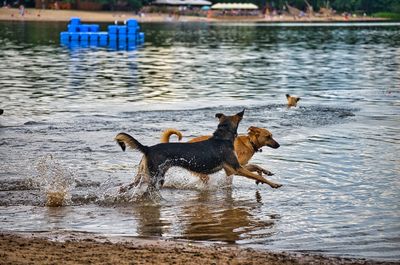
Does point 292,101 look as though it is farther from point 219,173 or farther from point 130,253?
point 130,253

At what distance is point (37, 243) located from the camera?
366 inches

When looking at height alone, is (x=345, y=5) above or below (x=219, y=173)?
below

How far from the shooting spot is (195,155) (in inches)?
471

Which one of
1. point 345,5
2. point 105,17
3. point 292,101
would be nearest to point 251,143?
point 292,101

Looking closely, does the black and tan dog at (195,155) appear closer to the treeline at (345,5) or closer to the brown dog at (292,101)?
the brown dog at (292,101)

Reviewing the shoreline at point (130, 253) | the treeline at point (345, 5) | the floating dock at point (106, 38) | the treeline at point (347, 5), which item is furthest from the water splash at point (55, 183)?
the treeline at point (347, 5)

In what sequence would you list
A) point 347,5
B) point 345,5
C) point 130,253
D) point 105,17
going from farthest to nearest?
point 345,5, point 347,5, point 105,17, point 130,253

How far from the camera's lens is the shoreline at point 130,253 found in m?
8.52

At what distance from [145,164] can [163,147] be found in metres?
0.35

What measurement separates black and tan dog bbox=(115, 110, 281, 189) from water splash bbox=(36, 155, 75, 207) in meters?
0.95

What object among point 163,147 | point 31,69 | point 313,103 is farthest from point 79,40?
point 163,147

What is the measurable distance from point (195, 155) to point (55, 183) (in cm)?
196

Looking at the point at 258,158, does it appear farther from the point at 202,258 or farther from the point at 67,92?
the point at 67,92

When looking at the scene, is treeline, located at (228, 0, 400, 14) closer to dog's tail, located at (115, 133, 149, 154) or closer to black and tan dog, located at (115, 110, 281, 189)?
black and tan dog, located at (115, 110, 281, 189)
